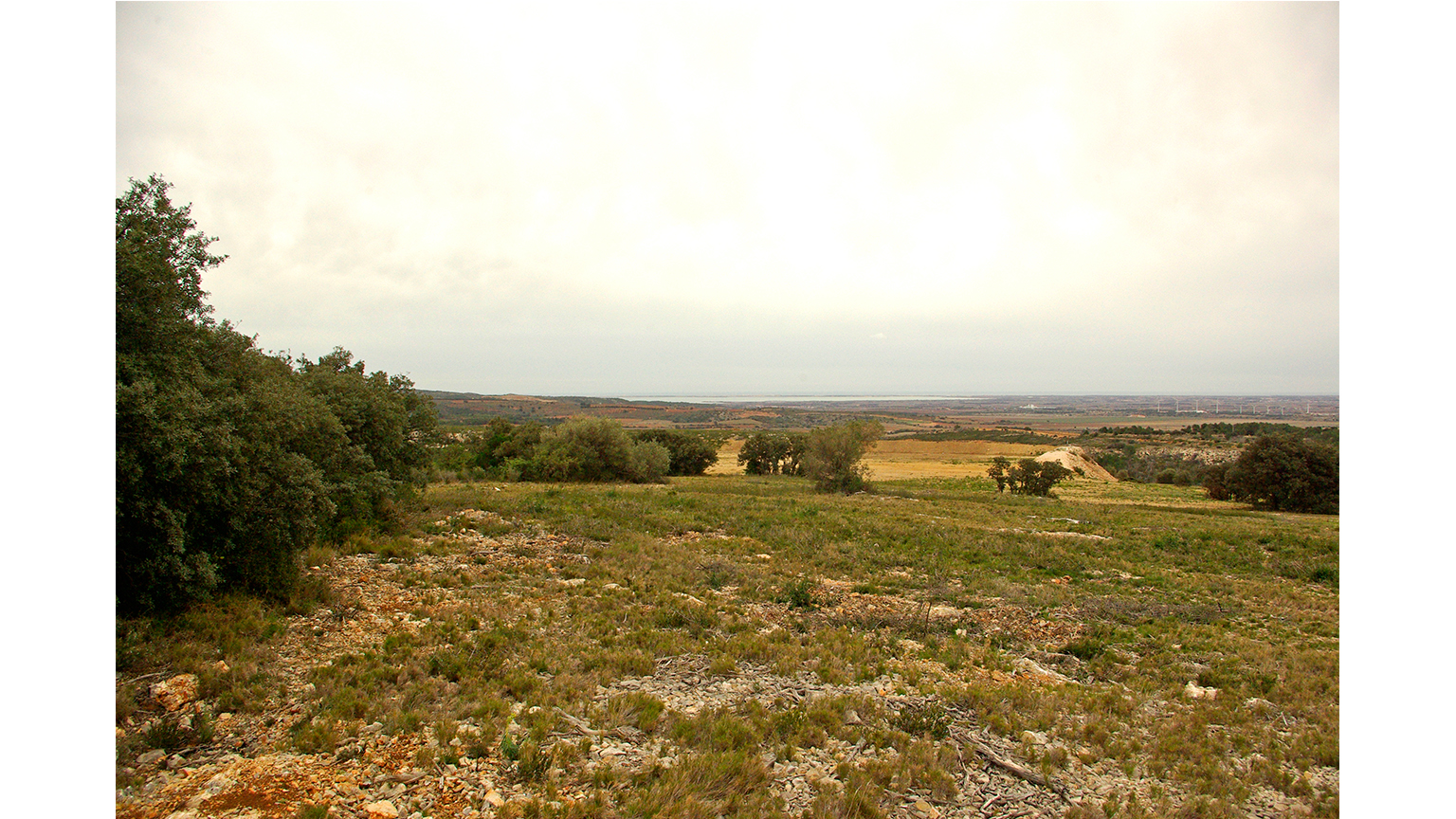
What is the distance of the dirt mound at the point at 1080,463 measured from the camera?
68.4m

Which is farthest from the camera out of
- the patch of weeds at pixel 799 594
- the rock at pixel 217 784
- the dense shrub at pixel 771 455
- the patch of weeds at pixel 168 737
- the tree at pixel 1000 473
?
the dense shrub at pixel 771 455

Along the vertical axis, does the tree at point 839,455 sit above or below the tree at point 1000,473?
above

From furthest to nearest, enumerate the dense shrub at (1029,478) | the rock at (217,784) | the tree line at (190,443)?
the dense shrub at (1029,478) < the tree line at (190,443) < the rock at (217,784)

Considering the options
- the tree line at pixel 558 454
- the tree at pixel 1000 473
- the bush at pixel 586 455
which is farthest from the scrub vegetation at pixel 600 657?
the tree at pixel 1000 473

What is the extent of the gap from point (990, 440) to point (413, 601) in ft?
371

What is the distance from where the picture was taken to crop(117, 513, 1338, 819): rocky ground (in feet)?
16.0

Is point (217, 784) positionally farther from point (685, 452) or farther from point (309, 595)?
point (685, 452)

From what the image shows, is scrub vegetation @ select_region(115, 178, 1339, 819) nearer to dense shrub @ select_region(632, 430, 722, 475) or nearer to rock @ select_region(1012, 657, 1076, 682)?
rock @ select_region(1012, 657, 1076, 682)

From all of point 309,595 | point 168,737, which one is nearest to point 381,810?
point 168,737

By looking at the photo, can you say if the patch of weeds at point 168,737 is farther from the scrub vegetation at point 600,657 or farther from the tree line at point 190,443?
the tree line at point 190,443

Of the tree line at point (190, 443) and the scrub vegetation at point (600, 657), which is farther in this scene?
the tree line at point (190, 443)

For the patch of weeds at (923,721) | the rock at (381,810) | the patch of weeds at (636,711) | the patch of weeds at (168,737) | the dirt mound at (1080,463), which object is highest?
the patch of weeds at (168,737)

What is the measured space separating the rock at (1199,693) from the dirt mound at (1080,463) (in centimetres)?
6480

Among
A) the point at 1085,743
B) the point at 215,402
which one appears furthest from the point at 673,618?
the point at 215,402
